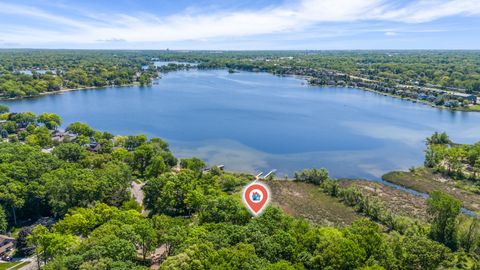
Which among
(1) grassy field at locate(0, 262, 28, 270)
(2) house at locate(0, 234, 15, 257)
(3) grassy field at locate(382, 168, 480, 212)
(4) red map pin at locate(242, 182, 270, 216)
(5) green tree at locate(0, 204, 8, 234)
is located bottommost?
(3) grassy field at locate(382, 168, 480, 212)

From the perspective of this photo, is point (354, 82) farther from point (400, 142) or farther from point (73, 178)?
point (73, 178)

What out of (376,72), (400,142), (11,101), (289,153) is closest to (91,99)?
(11,101)

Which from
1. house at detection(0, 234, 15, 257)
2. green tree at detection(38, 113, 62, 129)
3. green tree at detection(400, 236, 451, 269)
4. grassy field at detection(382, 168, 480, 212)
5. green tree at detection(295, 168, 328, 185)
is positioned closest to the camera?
green tree at detection(400, 236, 451, 269)

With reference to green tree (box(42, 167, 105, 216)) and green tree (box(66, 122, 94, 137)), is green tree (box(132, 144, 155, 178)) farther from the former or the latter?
green tree (box(66, 122, 94, 137))

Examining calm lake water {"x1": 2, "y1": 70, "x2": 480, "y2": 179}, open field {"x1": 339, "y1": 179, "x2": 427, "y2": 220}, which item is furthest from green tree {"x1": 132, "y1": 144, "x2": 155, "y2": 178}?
open field {"x1": 339, "y1": 179, "x2": 427, "y2": 220}

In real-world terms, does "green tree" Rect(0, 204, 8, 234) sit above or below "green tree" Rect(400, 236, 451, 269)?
below

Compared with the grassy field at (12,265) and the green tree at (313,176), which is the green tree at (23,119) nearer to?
the grassy field at (12,265)
